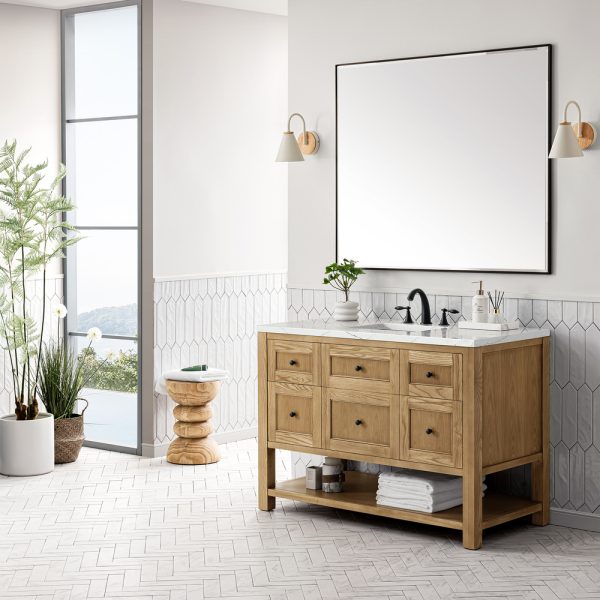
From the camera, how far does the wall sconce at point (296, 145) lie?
552 centimetres

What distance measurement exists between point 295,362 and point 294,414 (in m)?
0.25

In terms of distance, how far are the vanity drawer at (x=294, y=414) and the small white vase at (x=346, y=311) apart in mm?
440

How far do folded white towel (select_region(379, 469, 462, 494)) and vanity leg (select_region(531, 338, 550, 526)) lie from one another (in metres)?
0.38

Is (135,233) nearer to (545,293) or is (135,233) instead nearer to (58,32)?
(58,32)

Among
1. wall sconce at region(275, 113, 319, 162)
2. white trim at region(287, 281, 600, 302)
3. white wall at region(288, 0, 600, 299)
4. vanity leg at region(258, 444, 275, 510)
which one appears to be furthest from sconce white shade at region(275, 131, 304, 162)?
vanity leg at region(258, 444, 275, 510)

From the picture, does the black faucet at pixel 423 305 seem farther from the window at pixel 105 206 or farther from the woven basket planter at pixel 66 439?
the woven basket planter at pixel 66 439

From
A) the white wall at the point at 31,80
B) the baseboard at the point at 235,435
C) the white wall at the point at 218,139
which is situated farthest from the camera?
the baseboard at the point at 235,435

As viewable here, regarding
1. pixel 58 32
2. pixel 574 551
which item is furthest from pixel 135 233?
pixel 574 551

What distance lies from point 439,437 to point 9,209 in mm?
3186

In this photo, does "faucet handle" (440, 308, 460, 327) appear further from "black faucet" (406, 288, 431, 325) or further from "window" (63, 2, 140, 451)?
"window" (63, 2, 140, 451)

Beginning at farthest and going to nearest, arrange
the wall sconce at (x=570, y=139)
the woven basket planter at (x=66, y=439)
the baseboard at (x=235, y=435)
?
the baseboard at (x=235, y=435) → the woven basket planter at (x=66, y=439) → the wall sconce at (x=570, y=139)

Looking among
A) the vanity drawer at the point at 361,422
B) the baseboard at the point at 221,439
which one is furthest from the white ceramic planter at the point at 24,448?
the vanity drawer at the point at 361,422

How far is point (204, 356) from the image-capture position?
6766mm

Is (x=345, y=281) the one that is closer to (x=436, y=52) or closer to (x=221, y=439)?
(x=436, y=52)
